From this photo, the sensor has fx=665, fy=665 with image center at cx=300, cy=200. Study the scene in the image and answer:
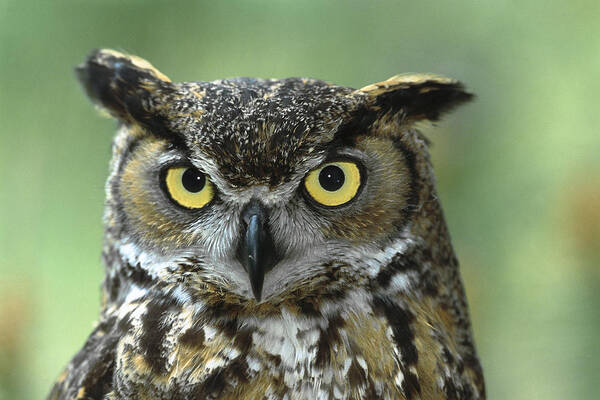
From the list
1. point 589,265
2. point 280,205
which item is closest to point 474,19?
point 589,265

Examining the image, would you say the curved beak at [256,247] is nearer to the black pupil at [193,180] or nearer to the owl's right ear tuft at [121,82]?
the black pupil at [193,180]

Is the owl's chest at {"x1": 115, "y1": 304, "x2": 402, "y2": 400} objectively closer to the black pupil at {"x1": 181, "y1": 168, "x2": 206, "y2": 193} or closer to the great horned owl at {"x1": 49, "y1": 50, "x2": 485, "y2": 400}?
the great horned owl at {"x1": 49, "y1": 50, "x2": 485, "y2": 400}

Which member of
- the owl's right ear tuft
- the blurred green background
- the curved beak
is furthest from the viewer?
the blurred green background

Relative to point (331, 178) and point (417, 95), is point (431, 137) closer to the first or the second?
point (417, 95)

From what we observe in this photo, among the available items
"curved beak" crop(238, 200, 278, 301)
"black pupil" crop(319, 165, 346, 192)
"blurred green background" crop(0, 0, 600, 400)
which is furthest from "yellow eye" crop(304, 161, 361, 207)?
"blurred green background" crop(0, 0, 600, 400)

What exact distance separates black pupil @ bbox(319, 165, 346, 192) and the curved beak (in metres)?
0.12

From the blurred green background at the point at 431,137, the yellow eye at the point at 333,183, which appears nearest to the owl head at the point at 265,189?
the yellow eye at the point at 333,183

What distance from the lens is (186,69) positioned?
336 centimetres

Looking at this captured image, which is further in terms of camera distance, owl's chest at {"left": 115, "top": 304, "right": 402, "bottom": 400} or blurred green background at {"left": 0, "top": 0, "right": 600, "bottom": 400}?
blurred green background at {"left": 0, "top": 0, "right": 600, "bottom": 400}

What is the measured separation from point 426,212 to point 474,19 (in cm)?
192

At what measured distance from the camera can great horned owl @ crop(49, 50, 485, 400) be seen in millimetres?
1181

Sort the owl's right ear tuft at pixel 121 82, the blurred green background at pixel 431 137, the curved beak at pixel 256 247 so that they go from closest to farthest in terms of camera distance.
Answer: the curved beak at pixel 256 247, the owl's right ear tuft at pixel 121 82, the blurred green background at pixel 431 137

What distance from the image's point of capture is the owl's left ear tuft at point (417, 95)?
4.25 feet

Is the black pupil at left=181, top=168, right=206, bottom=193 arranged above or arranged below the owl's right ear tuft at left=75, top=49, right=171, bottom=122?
below
